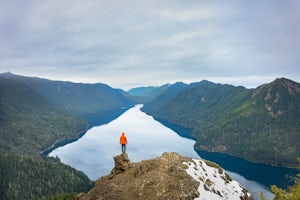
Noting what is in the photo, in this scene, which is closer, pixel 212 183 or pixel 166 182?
pixel 166 182

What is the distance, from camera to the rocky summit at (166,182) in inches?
1623

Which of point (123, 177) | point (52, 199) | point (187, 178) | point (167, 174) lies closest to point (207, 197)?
point (187, 178)

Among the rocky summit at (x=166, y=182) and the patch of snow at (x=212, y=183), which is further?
the patch of snow at (x=212, y=183)

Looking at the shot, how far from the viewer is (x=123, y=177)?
48.5m

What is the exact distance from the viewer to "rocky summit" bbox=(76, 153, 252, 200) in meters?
41.2

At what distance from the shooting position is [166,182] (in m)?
42.2

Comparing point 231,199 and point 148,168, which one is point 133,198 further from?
point 231,199

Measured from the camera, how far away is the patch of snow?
43.5m

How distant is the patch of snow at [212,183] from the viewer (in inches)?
1714

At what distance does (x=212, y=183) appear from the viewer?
155 ft

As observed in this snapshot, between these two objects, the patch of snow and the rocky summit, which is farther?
the patch of snow

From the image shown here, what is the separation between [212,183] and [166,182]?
9351 mm

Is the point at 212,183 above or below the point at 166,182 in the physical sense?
below

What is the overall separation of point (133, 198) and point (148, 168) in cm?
681
